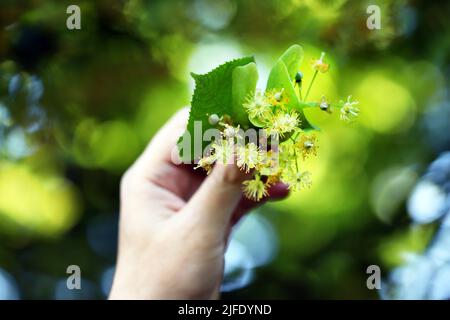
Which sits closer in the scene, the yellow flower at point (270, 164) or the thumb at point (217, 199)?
the yellow flower at point (270, 164)

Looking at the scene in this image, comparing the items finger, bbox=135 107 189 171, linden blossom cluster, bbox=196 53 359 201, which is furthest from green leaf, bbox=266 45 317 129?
finger, bbox=135 107 189 171

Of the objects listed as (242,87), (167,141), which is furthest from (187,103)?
(242,87)

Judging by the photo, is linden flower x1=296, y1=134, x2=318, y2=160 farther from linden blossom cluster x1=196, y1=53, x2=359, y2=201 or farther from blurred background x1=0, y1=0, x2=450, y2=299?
blurred background x1=0, y1=0, x2=450, y2=299

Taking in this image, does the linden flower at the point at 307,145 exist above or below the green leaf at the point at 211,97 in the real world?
below

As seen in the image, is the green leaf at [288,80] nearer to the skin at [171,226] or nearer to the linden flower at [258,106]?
the linden flower at [258,106]

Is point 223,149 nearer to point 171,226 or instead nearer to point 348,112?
point 348,112

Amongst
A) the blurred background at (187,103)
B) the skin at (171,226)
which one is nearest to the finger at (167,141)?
the skin at (171,226)

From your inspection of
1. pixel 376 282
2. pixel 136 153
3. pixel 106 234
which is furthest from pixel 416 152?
pixel 106 234
